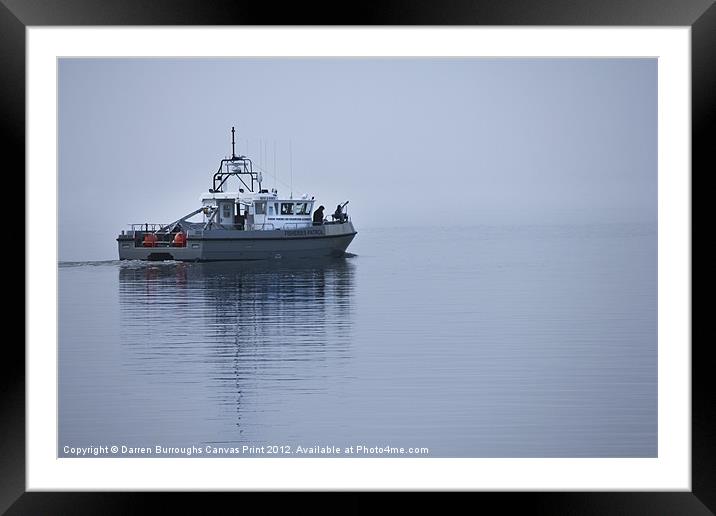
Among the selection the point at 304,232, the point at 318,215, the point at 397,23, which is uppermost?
the point at 397,23

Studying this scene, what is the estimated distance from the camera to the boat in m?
21.3

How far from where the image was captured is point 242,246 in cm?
2120

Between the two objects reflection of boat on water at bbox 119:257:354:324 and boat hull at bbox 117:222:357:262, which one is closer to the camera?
reflection of boat on water at bbox 119:257:354:324

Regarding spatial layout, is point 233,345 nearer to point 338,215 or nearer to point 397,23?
point 397,23

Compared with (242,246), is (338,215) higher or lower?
higher

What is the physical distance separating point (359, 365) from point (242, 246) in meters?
11.9

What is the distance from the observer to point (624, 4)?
5.16 m

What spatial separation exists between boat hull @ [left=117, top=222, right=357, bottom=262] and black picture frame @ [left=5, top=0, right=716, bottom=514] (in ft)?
52.0

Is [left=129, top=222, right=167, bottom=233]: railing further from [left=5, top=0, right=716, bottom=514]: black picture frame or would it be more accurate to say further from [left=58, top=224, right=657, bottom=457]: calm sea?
[left=5, top=0, right=716, bottom=514]: black picture frame

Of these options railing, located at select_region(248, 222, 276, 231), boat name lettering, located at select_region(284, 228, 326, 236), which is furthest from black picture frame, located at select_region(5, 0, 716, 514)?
railing, located at select_region(248, 222, 276, 231)

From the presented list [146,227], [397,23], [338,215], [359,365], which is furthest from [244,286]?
[397,23]
